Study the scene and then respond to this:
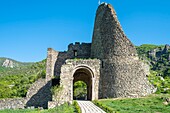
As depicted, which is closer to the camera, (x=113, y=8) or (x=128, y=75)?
(x=128, y=75)

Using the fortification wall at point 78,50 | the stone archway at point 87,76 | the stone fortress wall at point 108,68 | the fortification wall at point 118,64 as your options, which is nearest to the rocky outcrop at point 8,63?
the stone archway at point 87,76

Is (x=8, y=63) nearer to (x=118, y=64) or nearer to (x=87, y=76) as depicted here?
(x=87, y=76)

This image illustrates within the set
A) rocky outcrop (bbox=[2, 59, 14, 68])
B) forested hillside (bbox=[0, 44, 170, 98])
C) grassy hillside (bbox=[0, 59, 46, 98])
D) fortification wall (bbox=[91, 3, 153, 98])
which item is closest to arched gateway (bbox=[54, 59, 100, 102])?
fortification wall (bbox=[91, 3, 153, 98])

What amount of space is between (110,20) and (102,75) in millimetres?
7127

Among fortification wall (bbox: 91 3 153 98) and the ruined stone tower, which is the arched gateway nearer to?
the ruined stone tower

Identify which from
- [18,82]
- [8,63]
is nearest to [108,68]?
[18,82]

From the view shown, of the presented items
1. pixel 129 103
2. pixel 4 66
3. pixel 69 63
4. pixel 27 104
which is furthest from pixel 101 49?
pixel 4 66

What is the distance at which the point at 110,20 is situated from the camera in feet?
106

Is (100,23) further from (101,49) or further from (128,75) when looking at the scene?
(128,75)

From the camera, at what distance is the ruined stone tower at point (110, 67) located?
1178 inches

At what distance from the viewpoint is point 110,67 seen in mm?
31203

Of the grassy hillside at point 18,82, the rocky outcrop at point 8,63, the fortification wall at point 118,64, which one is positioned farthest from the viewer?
the rocky outcrop at point 8,63

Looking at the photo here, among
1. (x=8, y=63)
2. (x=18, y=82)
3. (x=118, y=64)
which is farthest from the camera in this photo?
(x=8, y=63)

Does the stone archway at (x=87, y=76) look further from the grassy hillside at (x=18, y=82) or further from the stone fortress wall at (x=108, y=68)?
the grassy hillside at (x=18, y=82)
